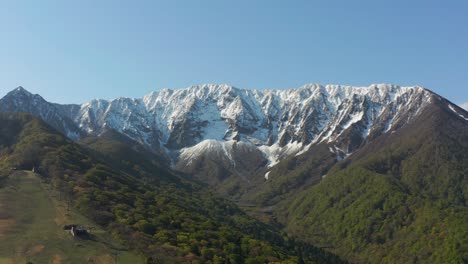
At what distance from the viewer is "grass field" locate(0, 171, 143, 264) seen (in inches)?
4045

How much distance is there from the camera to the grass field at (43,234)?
337 ft

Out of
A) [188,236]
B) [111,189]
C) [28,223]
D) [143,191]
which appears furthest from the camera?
[143,191]

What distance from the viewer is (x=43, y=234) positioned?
114 metres

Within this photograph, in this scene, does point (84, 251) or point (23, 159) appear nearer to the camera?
point (84, 251)

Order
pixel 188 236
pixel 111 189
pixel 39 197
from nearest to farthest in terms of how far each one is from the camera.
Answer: pixel 188 236 → pixel 39 197 → pixel 111 189

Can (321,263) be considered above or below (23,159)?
below

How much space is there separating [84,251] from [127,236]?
15271 millimetres

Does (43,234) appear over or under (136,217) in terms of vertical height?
under

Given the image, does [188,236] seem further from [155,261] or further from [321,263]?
[321,263]

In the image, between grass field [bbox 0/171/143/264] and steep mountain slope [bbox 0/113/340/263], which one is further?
steep mountain slope [bbox 0/113/340/263]

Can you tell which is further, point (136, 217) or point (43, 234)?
point (136, 217)

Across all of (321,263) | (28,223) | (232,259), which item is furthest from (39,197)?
(321,263)

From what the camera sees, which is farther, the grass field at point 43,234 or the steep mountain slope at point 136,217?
the steep mountain slope at point 136,217

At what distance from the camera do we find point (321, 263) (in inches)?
7475
